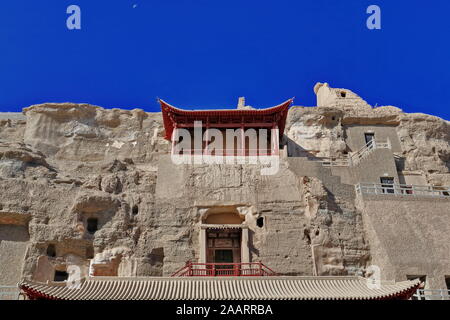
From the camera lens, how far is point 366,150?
93.4 feet

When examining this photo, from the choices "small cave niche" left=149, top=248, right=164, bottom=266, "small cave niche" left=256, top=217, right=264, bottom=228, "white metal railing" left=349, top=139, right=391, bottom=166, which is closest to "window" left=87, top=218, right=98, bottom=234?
"small cave niche" left=149, top=248, right=164, bottom=266

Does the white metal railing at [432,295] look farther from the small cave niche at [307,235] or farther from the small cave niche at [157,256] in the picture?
the small cave niche at [157,256]

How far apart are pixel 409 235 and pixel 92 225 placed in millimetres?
14057

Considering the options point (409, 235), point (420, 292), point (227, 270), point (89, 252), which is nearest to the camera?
point (420, 292)

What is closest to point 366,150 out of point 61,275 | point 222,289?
point 222,289

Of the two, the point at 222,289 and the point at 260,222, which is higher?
the point at 260,222

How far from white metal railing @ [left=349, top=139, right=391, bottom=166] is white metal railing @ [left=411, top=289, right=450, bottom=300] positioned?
8695 mm

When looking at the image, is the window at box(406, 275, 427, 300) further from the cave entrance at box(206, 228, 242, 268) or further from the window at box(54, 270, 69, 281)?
the window at box(54, 270, 69, 281)

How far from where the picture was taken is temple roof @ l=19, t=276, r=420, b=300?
16.1 meters

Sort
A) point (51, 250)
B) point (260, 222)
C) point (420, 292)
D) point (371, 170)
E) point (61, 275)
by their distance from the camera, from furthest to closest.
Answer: point (371, 170) < point (260, 222) < point (51, 250) < point (61, 275) < point (420, 292)

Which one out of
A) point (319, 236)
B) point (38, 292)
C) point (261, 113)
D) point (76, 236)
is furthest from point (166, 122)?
point (38, 292)

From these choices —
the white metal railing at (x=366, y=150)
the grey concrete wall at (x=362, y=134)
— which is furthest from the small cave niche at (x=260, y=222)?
the grey concrete wall at (x=362, y=134)

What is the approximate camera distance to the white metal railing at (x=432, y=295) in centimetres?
1851

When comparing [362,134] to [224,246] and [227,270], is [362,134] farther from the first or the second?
[227,270]
